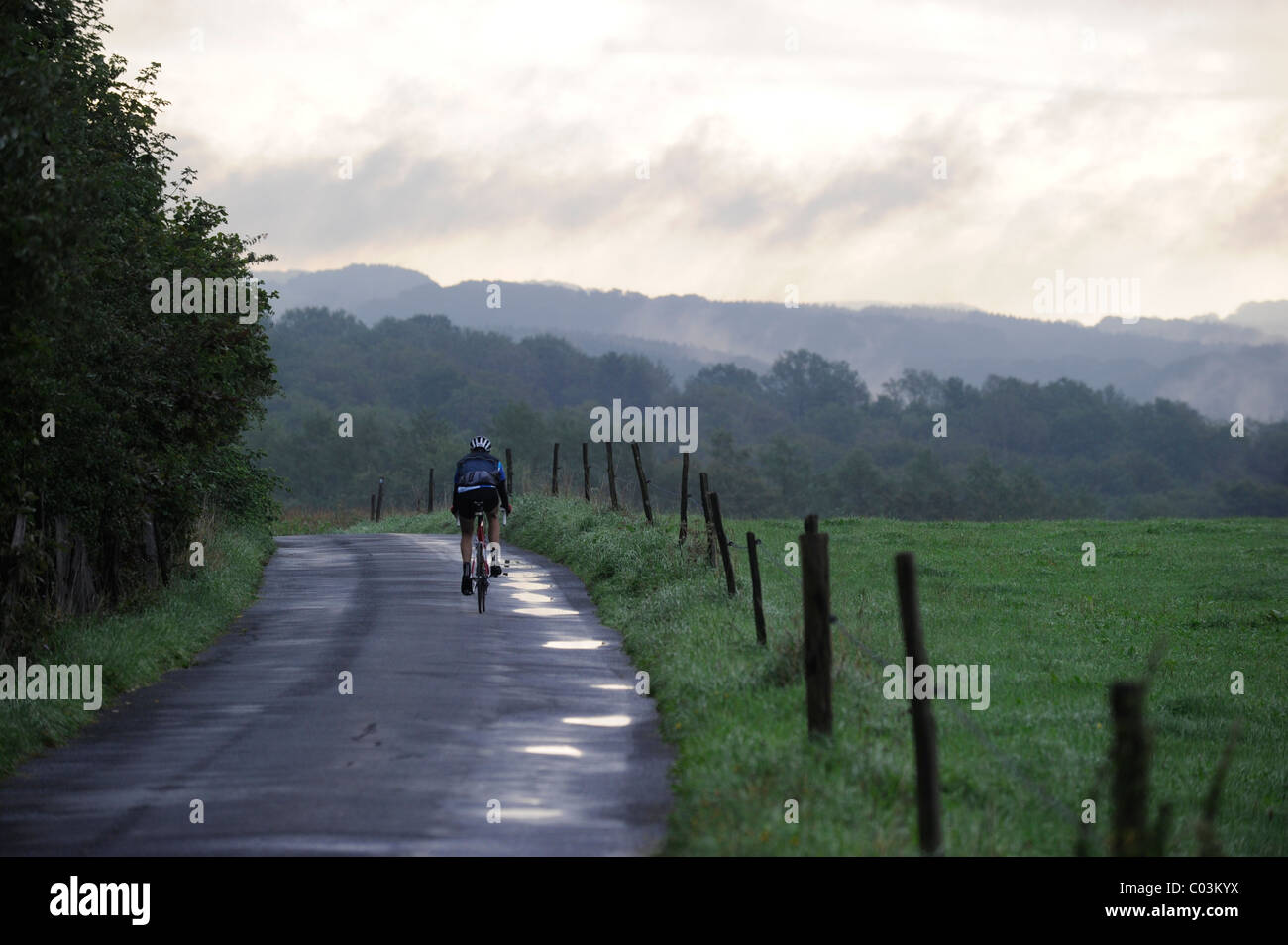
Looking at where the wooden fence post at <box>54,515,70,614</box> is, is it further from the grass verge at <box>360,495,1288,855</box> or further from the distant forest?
the distant forest

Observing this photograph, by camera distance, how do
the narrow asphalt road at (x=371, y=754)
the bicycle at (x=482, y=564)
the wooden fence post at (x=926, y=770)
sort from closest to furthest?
the wooden fence post at (x=926, y=770)
the narrow asphalt road at (x=371, y=754)
the bicycle at (x=482, y=564)

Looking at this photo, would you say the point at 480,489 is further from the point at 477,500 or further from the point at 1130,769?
the point at 1130,769

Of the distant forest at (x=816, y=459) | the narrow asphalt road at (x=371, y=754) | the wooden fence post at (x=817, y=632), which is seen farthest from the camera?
the distant forest at (x=816, y=459)

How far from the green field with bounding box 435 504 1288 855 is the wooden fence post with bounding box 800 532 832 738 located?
0.84 feet

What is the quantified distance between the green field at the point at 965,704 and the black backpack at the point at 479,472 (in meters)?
2.60

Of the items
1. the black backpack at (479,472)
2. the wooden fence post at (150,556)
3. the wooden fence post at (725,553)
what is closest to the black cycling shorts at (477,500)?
the black backpack at (479,472)

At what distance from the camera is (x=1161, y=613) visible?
80.6 feet

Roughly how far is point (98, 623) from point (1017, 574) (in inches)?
772

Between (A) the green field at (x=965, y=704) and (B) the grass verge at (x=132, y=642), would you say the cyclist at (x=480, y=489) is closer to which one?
(A) the green field at (x=965, y=704)

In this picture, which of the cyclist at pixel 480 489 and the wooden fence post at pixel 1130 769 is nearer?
the wooden fence post at pixel 1130 769

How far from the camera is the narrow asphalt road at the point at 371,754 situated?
8.88 meters

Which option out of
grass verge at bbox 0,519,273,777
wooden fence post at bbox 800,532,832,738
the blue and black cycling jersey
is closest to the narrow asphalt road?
grass verge at bbox 0,519,273,777

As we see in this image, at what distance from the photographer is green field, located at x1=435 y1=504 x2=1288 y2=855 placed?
8984 mm
